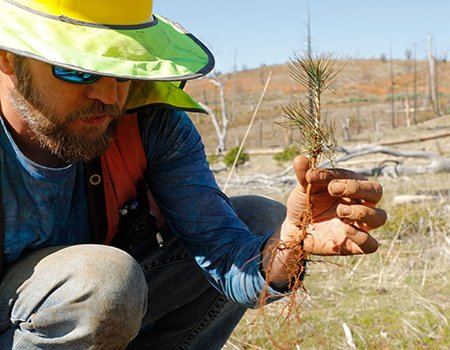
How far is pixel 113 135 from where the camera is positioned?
2213 millimetres

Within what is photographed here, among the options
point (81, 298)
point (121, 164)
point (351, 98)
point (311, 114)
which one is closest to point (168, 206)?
point (121, 164)

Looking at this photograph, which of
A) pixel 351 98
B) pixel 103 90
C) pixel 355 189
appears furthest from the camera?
pixel 351 98

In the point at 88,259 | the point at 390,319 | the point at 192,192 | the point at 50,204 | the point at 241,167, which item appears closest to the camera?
the point at 88,259

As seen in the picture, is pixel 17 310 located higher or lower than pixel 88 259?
lower

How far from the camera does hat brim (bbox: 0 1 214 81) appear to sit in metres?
1.88

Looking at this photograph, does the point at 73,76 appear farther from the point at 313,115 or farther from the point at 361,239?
the point at 361,239

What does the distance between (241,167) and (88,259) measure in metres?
15.4

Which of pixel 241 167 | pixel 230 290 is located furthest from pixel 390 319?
pixel 241 167

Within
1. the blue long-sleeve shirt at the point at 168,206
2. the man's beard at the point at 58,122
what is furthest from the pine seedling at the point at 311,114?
the man's beard at the point at 58,122

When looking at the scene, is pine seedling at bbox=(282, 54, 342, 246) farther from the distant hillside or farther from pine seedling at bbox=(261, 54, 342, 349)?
the distant hillside

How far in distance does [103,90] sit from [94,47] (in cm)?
15

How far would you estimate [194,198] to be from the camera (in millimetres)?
2430

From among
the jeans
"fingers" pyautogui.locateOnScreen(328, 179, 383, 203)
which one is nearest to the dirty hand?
"fingers" pyautogui.locateOnScreen(328, 179, 383, 203)

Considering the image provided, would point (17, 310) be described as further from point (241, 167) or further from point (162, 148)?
point (241, 167)
